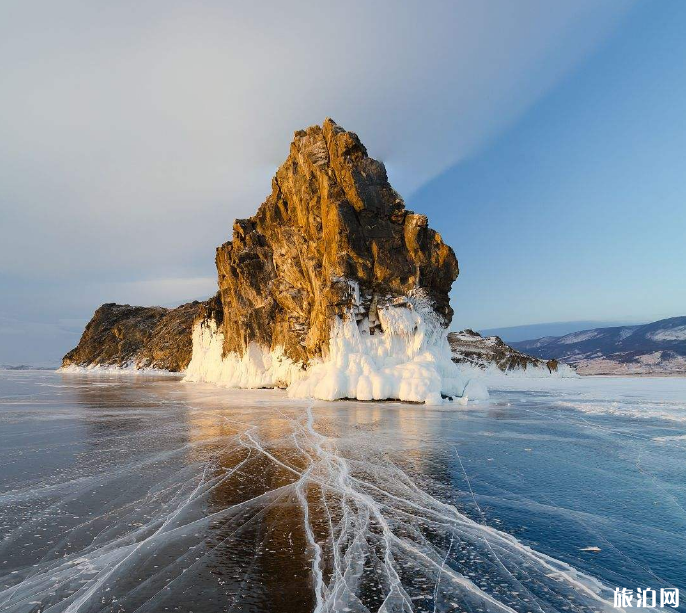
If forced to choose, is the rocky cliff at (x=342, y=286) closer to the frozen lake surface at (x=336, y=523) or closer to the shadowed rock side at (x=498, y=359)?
the frozen lake surface at (x=336, y=523)

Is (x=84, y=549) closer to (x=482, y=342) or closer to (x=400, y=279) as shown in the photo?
(x=400, y=279)

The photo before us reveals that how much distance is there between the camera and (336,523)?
778 centimetres

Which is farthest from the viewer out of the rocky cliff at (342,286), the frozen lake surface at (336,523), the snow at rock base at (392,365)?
the rocky cliff at (342,286)

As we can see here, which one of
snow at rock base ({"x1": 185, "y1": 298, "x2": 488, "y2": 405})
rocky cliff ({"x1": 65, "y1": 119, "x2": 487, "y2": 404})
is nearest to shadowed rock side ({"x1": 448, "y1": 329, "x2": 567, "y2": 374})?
rocky cliff ({"x1": 65, "y1": 119, "x2": 487, "y2": 404})

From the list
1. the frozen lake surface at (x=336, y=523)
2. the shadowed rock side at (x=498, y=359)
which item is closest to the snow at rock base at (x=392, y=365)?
the frozen lake surface at (x=336, y=523)

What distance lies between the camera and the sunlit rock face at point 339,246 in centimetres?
3878

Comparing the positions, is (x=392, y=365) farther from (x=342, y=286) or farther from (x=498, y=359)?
(x=498, y=359)

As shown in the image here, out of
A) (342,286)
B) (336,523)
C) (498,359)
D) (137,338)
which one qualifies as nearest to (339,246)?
(342,286)

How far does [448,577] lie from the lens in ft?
19.1

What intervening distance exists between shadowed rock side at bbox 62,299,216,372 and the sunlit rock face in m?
82.7

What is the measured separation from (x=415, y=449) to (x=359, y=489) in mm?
5214

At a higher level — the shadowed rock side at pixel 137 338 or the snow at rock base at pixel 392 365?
the shadowed rock side at pixel 137 338

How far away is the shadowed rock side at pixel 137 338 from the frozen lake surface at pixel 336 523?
377 feet

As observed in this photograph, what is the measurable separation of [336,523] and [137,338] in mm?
157083
